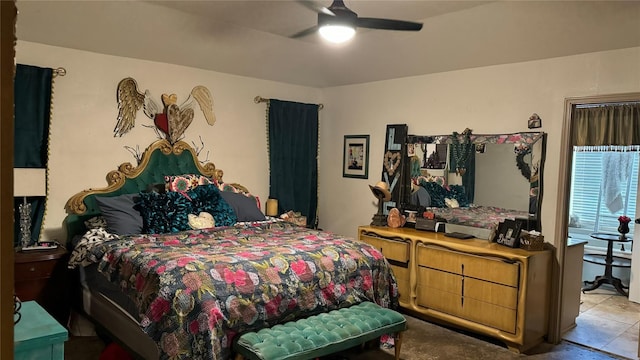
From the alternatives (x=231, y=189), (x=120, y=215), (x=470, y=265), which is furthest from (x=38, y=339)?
(x=231, y=189)

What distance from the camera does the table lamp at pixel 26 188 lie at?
3.43 m

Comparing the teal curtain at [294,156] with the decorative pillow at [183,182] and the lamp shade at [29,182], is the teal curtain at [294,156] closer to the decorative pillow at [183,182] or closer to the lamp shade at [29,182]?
the decorative pillow at [183,182]

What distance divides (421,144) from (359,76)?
1.10 m

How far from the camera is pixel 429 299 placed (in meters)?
4.03

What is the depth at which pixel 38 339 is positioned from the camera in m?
1.68

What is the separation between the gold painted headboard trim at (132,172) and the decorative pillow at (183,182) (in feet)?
0.89

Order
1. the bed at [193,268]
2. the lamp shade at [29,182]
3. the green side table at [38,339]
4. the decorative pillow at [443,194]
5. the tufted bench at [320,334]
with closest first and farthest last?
the green side table at [38,339] < the tufted bench at [320,334] < the bed at [193,268] < the lamp shade at [29,182] < the decorative pillow at [443,194]

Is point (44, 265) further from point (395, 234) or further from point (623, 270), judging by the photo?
point (623, 270)

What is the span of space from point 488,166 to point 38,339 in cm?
360

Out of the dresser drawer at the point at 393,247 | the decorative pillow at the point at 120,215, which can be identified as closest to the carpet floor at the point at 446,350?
the dresser drawer at the point at 393,247

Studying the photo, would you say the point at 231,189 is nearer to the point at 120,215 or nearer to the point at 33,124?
the point at 120,215

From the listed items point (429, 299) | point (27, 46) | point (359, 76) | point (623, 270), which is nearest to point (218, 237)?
point (429, 299)

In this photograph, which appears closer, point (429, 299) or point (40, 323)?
point (40, 323)

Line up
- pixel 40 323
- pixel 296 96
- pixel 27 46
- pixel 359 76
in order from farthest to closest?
1. pixel 296 96
2. pixel 359 76
3. pixel 27 46
4. pixel 40 323
